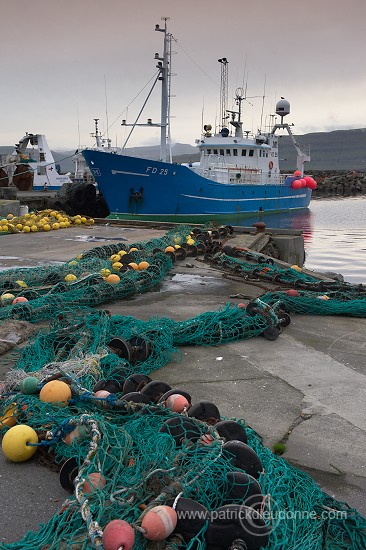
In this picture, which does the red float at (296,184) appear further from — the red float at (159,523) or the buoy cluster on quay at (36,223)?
the red float at (159,523)

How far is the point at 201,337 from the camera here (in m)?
4.56

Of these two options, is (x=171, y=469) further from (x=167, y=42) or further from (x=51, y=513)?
(x=167, y=42)

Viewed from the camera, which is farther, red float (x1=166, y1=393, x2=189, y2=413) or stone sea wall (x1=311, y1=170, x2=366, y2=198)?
stone sea wall (x1=311, y1=170, x2=366, y2=198)

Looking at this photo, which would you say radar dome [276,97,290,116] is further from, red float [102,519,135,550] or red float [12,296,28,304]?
red float [102,519,135,550]

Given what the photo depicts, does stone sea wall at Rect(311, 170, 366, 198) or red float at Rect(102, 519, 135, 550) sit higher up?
red float at Rect(102, 519, 135, 550)

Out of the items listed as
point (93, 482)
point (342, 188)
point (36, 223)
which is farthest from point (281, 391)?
point (342, 188)

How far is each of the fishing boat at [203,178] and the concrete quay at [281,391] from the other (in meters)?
19.5

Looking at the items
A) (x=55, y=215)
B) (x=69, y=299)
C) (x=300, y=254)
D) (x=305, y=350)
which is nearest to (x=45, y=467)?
(x=305, y=350)

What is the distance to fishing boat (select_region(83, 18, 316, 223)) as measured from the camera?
25.3m

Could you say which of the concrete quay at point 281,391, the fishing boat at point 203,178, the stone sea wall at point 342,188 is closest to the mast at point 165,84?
the fishing boat at point 203,178

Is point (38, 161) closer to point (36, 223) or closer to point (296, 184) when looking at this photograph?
point (296, 184)

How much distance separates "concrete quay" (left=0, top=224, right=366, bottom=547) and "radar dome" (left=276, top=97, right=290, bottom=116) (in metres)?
32.0

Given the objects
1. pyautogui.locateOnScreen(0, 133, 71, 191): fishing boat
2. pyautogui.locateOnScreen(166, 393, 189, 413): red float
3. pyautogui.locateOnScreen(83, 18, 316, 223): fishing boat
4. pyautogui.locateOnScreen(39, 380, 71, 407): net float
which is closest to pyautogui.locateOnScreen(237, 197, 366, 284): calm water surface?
pyautogui.locateOnScreen(83, 18, 316, 223): fishing boat

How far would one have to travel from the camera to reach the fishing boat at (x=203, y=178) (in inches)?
997
